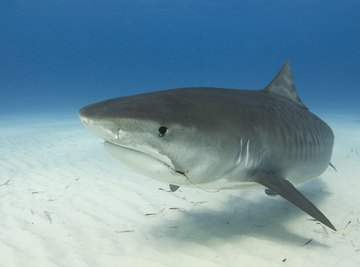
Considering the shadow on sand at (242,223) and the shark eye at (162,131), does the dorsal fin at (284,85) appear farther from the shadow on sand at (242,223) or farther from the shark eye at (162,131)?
the shark eye at (162,131)

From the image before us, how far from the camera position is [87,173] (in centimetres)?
612

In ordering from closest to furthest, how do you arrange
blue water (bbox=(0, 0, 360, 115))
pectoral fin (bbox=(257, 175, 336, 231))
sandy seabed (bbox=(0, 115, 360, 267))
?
pectoral fin (bbox=(257, 175, 336, 231)) → sandy seabed (bbox=(0, 115, 360, 267)) → blue water (bbox=(0, 0, 360, 115))

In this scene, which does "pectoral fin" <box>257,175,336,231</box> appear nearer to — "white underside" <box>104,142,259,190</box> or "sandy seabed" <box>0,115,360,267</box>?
"sandy seabed" <box>0,115,360,267</box>

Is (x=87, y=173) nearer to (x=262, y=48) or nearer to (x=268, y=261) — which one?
(x=268, y=261)

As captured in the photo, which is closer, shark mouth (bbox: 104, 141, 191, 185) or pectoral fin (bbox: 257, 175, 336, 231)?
shark mouth (bbox: 104, 141, 191, 185)

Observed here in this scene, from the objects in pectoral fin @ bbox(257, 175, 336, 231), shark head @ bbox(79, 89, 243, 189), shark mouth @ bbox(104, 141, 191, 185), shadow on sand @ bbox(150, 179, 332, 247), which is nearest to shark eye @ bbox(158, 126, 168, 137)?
shark head @ bbox(79, 89, 243, 189)

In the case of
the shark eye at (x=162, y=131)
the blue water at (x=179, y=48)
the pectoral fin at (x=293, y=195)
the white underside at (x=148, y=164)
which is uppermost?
the blue water at (x=179, y=48)

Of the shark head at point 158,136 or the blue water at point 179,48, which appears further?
the blue water at point 179,48

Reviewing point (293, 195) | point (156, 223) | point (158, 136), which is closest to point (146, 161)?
point (158, 136)

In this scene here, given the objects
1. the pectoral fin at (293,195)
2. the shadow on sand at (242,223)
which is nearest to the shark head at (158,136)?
the pectoral fin at (293,195)

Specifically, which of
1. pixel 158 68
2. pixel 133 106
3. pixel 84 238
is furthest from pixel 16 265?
pixel 158 68

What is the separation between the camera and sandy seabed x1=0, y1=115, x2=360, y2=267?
2975mm

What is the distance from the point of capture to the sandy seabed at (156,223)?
2.97 m

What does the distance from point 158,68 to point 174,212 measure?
158708mm
